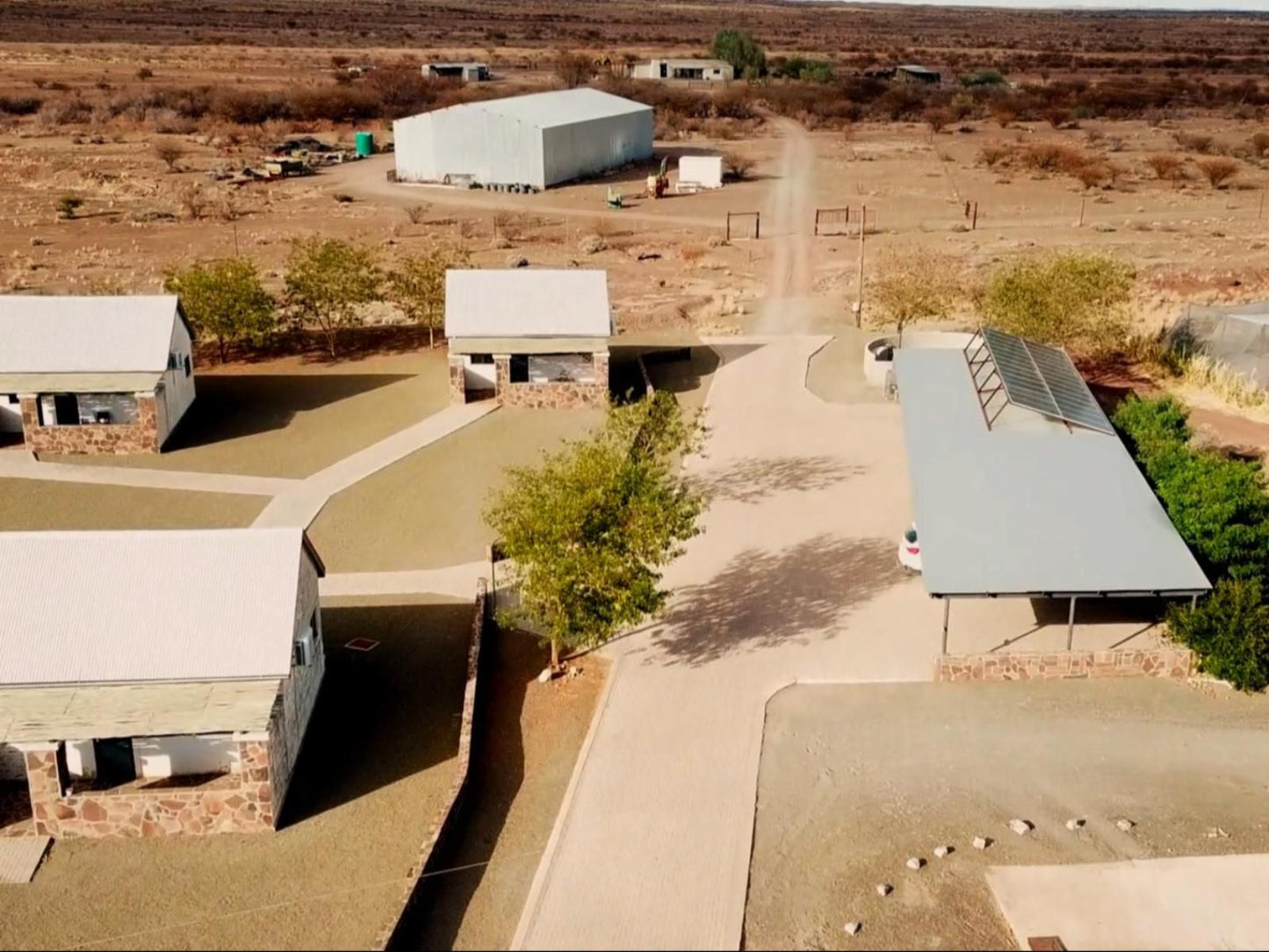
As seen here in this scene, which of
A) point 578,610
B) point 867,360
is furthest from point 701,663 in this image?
point 867,360

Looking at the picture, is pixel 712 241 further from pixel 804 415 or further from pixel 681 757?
pixel 681 757

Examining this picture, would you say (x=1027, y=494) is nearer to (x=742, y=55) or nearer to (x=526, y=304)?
(x=526, y=304)

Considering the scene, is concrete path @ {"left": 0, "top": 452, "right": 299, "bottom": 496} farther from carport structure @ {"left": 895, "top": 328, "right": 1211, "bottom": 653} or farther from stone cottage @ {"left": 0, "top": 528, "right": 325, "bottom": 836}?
carport structure @ {"left": 895, "top": 328, "right": 1211, "bottom": 653}

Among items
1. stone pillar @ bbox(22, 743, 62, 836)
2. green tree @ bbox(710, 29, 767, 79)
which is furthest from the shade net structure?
green tree @ bbox(710, 29, 767, 79)

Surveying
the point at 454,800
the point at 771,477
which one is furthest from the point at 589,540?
the point at 771,477

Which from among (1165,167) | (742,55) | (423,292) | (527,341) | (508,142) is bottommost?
(527,341)

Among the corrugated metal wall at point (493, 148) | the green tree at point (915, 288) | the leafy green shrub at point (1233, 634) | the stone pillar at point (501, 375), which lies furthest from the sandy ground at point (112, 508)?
the corrugated metal wall at point (493, 148)
